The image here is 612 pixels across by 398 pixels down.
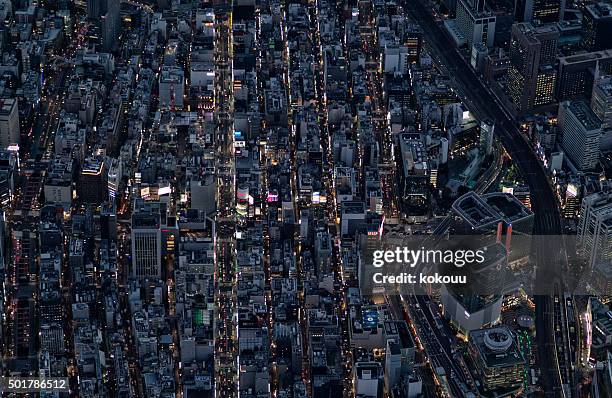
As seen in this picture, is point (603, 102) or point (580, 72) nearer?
point (603, 102)

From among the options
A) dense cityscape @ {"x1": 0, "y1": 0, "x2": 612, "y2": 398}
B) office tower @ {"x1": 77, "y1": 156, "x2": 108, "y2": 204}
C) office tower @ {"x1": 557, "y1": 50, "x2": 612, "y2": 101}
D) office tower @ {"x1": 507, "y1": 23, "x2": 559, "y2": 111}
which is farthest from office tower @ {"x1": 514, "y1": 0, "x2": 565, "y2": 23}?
office tower @ {"x1": 77, "y1": 156, "x2": 108, "y2": 204}

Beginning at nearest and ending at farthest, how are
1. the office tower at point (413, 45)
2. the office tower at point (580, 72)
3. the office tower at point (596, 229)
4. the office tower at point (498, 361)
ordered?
the office tower at point (498, 361) → the office tower at point (596, 229) → the office tower at point (580, 72) → the office tower at point (413, 45)

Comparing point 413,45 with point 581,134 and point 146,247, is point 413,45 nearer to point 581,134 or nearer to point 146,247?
point 581,134

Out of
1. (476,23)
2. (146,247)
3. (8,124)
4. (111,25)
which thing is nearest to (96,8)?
(111,25)

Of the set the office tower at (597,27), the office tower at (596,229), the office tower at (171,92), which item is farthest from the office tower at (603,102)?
the office tower at (171,92)

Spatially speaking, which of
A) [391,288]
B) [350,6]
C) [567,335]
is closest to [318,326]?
[391,288]

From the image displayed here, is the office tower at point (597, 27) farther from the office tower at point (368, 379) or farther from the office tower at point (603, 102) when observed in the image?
the office tower at point (368, 379)
